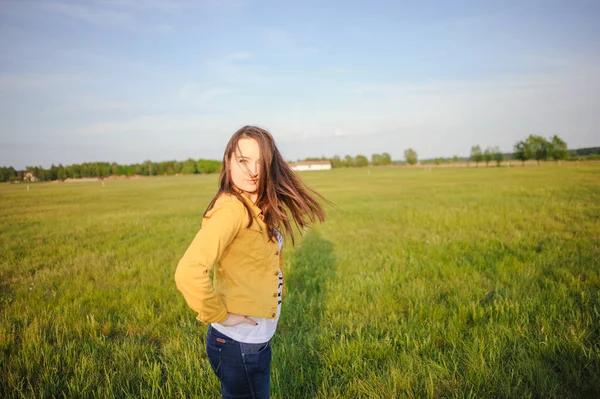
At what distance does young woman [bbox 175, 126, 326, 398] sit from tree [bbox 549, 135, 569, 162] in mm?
133885

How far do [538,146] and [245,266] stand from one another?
137 metres

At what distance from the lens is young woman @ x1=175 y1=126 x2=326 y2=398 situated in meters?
1.78

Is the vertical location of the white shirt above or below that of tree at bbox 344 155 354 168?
below

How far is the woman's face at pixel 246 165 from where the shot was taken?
6.28 ft

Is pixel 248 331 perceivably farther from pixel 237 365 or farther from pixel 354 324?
pixel 354 324

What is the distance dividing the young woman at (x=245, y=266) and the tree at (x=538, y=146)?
134605 millimetres

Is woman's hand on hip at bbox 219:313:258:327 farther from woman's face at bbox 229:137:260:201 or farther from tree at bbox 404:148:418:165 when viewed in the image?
tree at bbox 404:148:418:165

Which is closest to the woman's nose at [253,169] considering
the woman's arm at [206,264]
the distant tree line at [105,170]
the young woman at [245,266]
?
the young woman at [245,266]

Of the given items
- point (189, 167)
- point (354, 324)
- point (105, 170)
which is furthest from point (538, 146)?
point (105, 170)

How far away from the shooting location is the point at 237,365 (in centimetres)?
182

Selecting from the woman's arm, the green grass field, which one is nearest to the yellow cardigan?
the woman's arm

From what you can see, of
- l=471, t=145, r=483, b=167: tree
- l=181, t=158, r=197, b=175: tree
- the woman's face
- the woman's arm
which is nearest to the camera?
the woman's arm

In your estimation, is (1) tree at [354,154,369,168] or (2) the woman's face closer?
(2) the woman's face

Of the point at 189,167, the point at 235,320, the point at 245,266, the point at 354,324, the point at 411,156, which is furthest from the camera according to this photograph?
the point at 411,156
